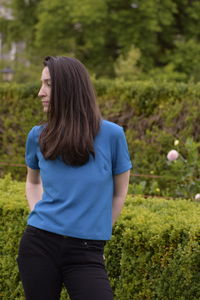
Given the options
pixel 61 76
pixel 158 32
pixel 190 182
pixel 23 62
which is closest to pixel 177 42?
pixel 158 32

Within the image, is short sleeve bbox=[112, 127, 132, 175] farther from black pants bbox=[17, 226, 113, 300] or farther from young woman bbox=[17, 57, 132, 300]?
black pants bbox=[17, 226, 113, 300]

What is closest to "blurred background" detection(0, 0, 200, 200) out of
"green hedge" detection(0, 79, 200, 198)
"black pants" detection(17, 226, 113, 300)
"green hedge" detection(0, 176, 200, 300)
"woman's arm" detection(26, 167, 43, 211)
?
"green hedge" detection(0, 79, 200, 198)

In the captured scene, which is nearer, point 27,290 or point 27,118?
point 27,290

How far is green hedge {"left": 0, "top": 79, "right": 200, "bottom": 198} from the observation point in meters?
7.69

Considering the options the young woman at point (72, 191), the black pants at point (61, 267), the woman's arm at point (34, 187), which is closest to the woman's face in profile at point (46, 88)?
the young woman at point (72, 191)

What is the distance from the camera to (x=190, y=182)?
21.7ft

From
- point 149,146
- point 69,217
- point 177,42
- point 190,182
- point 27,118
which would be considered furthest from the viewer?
point 177,42

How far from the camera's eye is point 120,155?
112 inches

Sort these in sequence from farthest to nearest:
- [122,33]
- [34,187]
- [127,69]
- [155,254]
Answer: [122,33] < [127,69] < [155,254] < [34,187]

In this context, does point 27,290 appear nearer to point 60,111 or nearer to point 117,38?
point 60,111

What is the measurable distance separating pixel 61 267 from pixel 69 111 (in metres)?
0.65

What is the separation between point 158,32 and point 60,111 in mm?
20661

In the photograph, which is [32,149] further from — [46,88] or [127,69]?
[127,69]

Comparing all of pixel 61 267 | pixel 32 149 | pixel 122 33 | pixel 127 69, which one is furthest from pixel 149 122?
pixel 122 33
